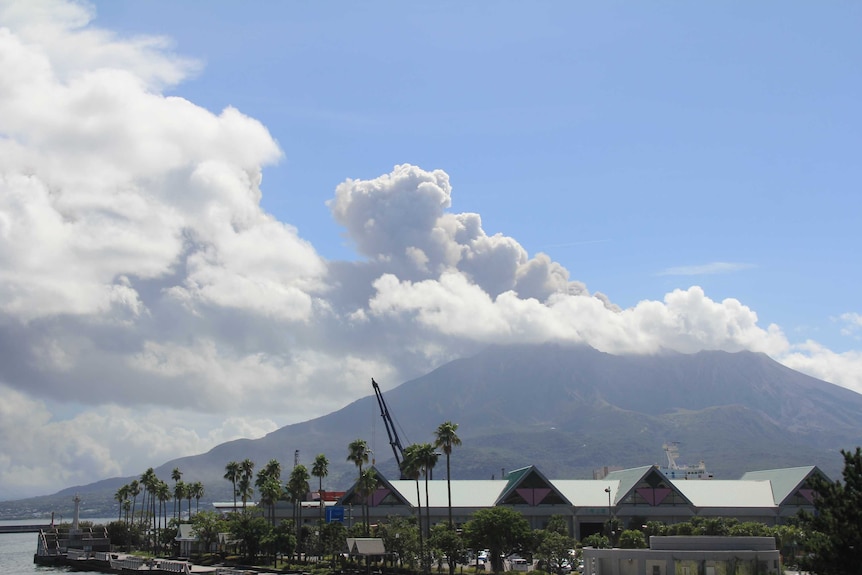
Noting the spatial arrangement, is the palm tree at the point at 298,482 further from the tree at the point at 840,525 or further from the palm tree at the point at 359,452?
the tree at the point at 840,525

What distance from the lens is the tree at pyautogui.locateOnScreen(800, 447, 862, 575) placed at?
59031 mm

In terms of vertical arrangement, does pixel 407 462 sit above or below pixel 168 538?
above

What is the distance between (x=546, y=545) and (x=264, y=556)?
51.5m

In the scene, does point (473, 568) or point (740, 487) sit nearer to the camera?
point (473, 568)

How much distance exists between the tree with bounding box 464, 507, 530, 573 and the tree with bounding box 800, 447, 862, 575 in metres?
53.6

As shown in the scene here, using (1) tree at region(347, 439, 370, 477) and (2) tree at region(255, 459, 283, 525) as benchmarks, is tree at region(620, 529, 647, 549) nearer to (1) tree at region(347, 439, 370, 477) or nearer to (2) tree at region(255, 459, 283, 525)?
(1) tree at region(347, 439, 370, 477)

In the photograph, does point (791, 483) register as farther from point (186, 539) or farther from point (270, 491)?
point (186, 539)

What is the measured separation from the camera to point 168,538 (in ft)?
574

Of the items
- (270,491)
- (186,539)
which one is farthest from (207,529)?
(270,491)

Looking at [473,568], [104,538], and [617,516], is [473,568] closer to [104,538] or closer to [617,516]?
[617,516]

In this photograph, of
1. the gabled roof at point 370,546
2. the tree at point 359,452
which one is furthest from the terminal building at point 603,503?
the gabled roof at point 370,546

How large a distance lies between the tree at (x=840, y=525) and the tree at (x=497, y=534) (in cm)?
5364

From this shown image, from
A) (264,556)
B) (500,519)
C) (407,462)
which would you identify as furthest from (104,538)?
(500,519)

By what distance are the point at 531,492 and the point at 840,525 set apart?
10567 cm
